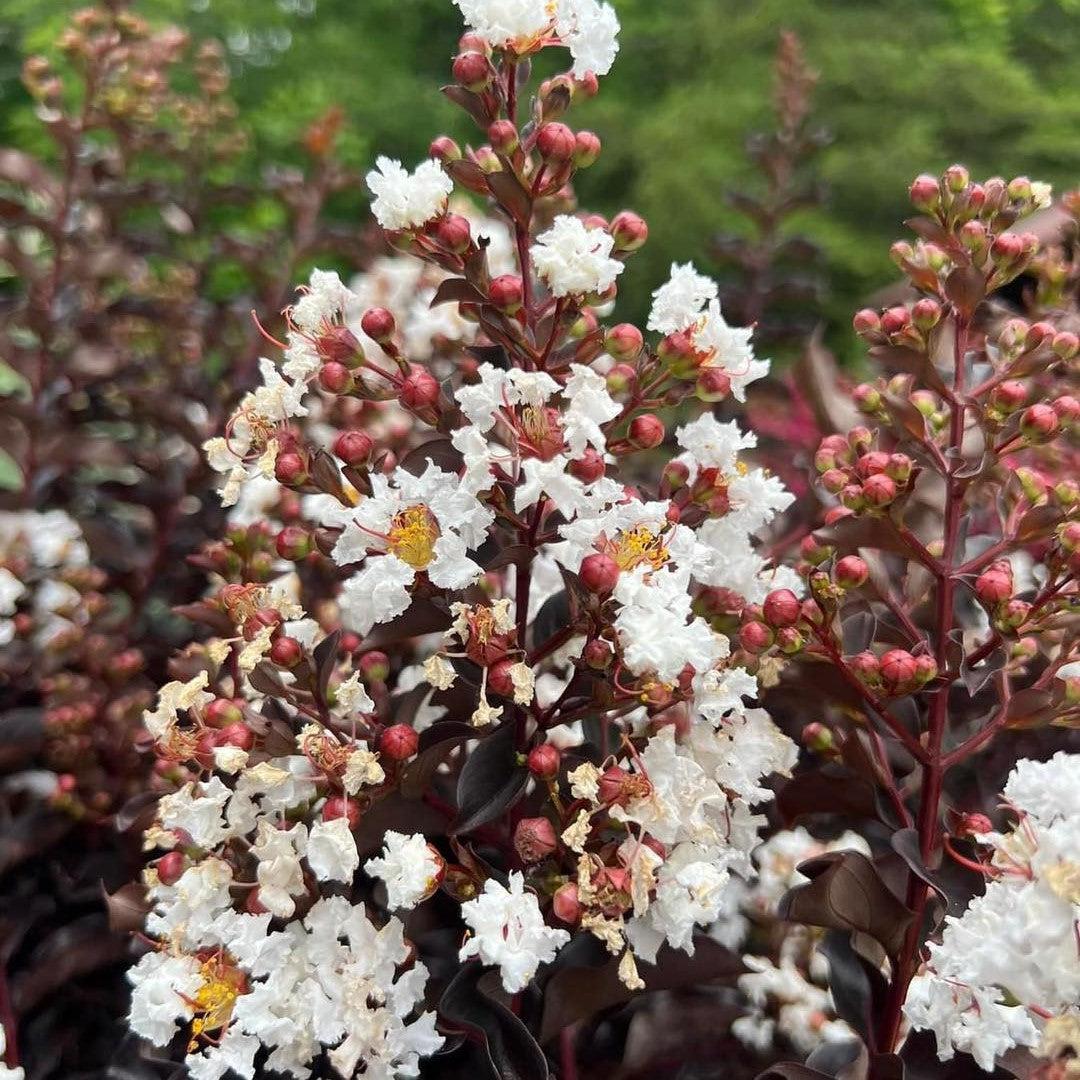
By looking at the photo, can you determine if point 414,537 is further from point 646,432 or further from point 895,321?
point 895,321

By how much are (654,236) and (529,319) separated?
2.96 m

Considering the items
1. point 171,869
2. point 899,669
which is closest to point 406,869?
point 171,869

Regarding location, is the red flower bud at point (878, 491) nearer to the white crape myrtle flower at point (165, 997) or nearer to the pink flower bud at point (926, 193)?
the pink flower bud at point (926, 193)

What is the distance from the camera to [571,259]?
20.9 inches

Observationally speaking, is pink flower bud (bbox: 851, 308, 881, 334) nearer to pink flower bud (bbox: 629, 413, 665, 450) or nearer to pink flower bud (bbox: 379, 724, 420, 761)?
pink flower bud (bbox: 629, 413, 665, 450)

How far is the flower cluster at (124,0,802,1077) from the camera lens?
1.70 feet

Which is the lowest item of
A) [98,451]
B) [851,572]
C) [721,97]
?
[721,97]

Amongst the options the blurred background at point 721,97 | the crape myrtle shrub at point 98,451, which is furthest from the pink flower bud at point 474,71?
the blurred background at point 721,97

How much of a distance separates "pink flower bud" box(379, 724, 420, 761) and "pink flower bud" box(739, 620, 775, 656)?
17cm

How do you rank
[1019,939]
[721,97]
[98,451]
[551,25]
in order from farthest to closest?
[721,97] < [98,451] < [551,25] < [1019,939]

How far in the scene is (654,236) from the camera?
3.40 m

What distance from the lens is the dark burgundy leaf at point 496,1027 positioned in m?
0.54

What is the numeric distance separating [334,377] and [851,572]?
28 centimetres

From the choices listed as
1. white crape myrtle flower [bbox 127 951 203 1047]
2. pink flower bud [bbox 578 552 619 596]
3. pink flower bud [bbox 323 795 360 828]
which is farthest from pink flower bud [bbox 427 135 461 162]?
white crape myrtle flower [bbox 127 951 203 1047]
